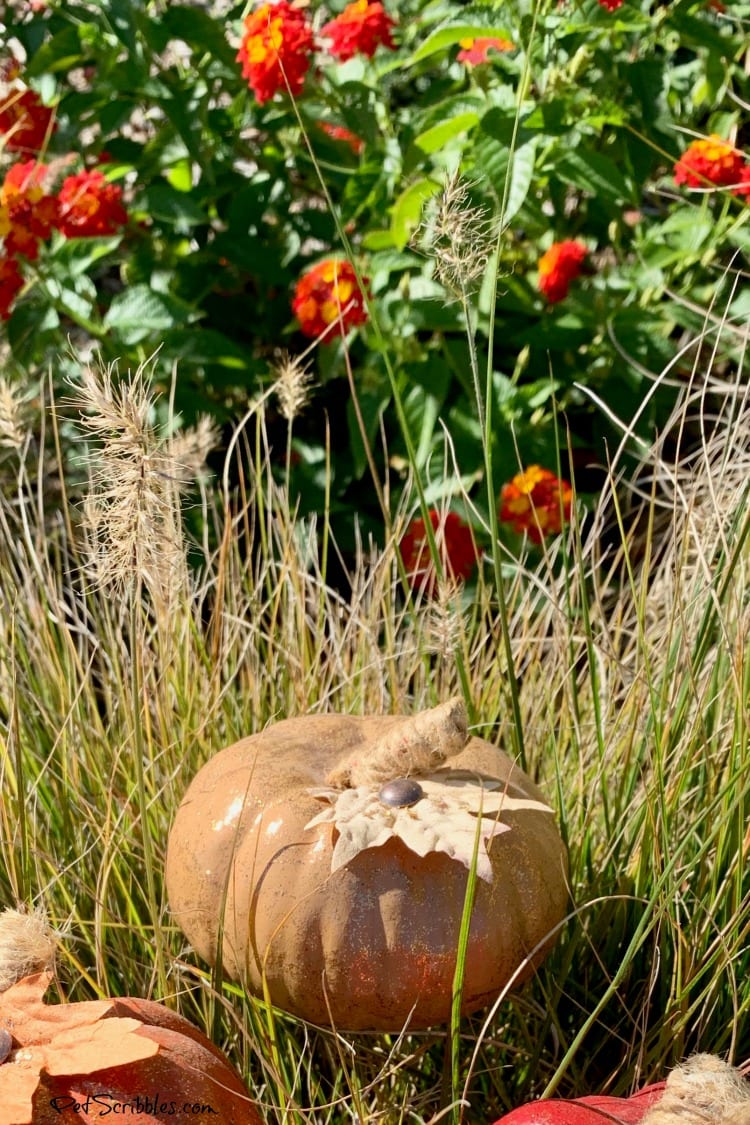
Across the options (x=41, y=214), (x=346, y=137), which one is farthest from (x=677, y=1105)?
(x=346, y=137)

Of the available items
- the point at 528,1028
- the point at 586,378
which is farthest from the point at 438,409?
the point at 528,1028

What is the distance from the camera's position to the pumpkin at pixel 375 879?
48.8 inches

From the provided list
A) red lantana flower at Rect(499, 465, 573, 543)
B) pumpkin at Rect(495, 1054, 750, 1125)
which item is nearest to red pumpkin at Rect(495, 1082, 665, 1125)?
pumpkin at Rect(495, 1054, 750, 1125)

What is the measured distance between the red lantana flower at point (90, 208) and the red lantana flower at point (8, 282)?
5.0 inches

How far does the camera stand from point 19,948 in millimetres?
1168

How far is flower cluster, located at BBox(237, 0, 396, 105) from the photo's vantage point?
2.22 meters

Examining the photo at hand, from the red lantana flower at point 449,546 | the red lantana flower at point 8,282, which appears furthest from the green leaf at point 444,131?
the red lantana flower at point 8,282

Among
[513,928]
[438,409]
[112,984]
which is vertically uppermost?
[438,409]

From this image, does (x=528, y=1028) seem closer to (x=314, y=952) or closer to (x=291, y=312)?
(x=314, y=952)

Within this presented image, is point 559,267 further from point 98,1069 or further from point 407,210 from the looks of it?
point 98,1069

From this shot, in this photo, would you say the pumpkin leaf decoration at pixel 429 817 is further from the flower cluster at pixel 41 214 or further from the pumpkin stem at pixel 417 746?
the flower cluster at pixel 41 214

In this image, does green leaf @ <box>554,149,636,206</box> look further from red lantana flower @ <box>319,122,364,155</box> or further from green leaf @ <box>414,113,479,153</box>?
red lantana flower @ <box>319,122,364,155</box>

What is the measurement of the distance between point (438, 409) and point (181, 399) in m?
0.57

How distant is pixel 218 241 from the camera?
2.80m
